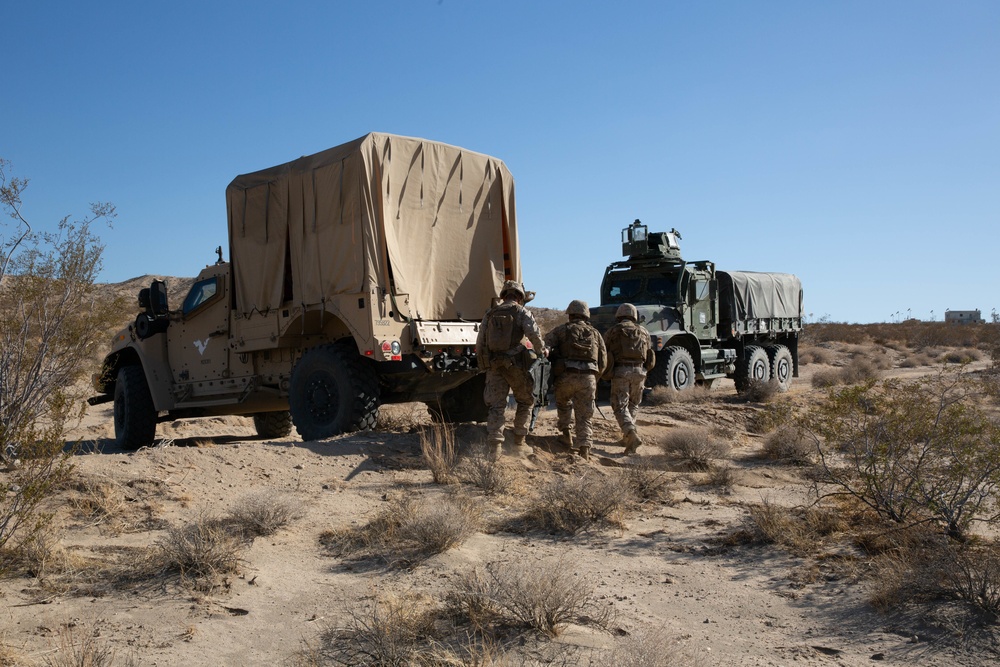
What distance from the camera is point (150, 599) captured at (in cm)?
454

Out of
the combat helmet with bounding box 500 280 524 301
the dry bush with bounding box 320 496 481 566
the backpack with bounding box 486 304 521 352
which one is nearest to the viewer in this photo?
the dry bush with bounding box 320 496 481 566

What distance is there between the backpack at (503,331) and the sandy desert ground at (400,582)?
1.26 meters

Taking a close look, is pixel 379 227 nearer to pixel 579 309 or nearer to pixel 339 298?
pixel 339 298

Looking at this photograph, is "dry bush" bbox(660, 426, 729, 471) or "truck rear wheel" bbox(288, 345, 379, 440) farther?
"dry bush" bbox(660, 426, 729, 471)

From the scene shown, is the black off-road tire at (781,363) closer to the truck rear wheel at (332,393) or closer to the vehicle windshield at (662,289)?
the vehicle windshield at (662,289)

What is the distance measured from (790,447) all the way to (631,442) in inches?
70.1

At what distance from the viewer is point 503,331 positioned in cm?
825

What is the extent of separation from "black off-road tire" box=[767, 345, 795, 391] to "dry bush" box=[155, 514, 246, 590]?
15554mm

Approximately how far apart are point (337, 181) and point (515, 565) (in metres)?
4.99

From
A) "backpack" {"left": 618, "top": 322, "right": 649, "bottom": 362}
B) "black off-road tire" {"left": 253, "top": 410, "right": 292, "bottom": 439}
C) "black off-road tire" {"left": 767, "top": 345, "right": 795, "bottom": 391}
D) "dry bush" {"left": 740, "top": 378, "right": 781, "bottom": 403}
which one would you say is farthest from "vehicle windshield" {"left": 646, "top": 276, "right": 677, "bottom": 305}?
"black off-road tire" {"left": 253, "top": 410, "right": 292, "bottom": 439}

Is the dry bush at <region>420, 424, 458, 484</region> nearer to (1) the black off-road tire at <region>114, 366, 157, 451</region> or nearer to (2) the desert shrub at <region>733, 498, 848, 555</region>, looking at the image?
(2) the desert shrub at <region>733, 498, 848, 555</region>

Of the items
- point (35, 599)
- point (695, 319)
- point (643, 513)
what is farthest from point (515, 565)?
point (695, 319)

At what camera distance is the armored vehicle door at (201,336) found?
1019cm

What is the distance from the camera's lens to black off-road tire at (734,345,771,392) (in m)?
17.5
